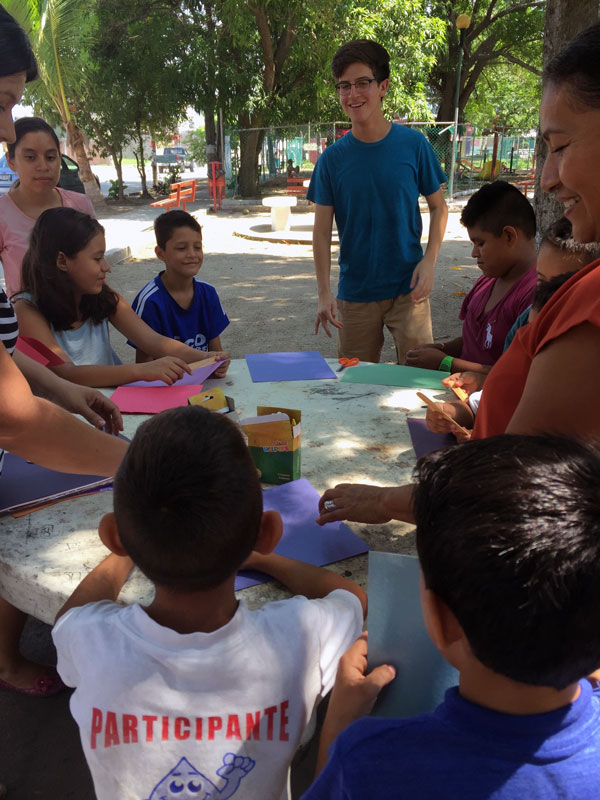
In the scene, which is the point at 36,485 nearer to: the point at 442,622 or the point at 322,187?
the point at 442,622

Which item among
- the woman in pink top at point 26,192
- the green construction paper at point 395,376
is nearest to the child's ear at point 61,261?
the woman in pink top at point 26,192

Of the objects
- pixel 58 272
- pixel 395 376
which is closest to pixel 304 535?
pixel 395 376

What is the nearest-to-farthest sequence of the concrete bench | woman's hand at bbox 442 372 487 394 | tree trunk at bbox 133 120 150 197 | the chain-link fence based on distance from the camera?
woman's hand at bbox 442 372 487 394, the concrete bench, the chain-link fence, tree trunk at bbox 133 120 150 197

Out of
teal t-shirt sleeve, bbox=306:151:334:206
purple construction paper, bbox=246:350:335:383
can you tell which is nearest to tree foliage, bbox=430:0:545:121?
teal t-shirt sleeve, bbox=306:151:334:206

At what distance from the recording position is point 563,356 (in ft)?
3.34

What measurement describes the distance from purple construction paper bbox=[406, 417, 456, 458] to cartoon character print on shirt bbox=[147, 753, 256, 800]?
1.03 metres

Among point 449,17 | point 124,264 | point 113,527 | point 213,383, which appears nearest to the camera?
point 113,527

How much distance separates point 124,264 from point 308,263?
2.56 metres

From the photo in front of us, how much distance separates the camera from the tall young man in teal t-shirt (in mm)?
3115

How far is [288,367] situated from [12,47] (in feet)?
4.62

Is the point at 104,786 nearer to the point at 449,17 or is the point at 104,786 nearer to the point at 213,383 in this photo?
the point at 213,383

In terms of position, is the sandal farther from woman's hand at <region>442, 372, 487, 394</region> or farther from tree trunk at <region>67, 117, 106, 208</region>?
tree trunk at <region>67, 117, 106, 208</region>

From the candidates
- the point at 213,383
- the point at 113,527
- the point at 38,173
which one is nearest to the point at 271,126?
the point at 38,173

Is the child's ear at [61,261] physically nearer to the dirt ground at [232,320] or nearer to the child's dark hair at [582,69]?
the dirt ground at [232,320]
